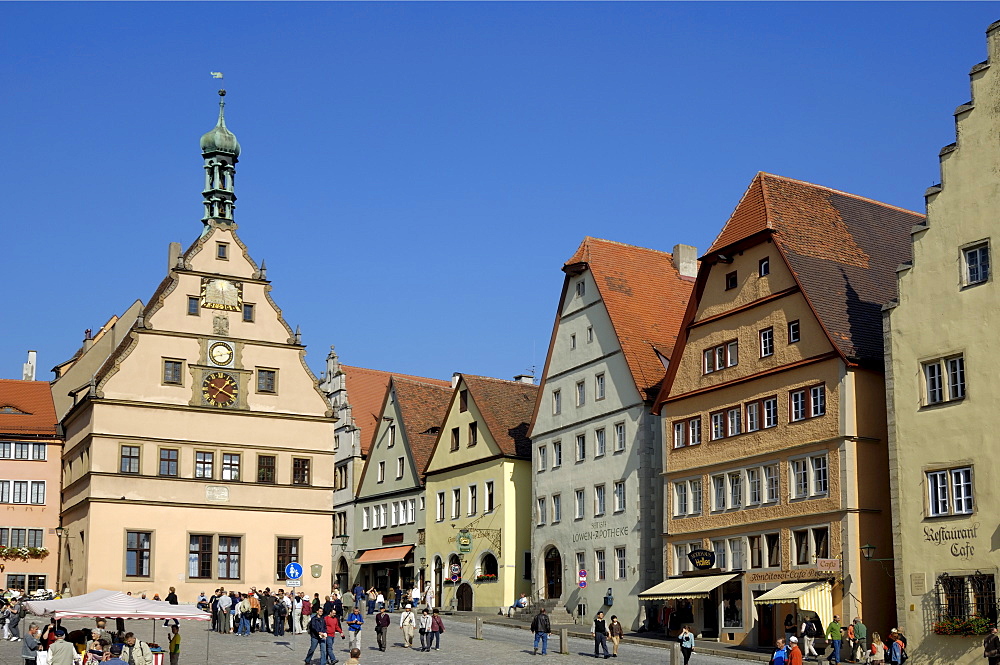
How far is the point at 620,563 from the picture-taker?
178ft

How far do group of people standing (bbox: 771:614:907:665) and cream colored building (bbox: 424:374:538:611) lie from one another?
2119cm

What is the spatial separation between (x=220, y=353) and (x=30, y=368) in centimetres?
2778

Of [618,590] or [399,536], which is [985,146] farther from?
[399,536]

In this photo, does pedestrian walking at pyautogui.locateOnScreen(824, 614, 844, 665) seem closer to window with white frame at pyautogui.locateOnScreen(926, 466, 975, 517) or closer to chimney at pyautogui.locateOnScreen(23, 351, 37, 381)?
window with white frame at pyautogui.locateOnScreen(926, 466, 975, 517)

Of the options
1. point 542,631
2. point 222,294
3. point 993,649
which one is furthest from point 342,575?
point 993,649

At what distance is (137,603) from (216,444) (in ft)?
91.9

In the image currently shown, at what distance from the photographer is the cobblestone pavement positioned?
37.3 meters

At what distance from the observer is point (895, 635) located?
120 ft

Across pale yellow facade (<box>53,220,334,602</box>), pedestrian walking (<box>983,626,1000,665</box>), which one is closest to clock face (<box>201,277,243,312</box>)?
pale yellow facade (<box>53,220,334,602</box>)

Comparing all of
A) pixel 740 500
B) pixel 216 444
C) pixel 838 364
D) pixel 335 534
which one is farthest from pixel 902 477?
pixel 335 534

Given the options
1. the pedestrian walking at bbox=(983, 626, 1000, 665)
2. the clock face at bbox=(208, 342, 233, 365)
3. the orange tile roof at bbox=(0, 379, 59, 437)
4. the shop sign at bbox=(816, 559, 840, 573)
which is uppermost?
the clock face at bbox=(208, 342, 233, 365)

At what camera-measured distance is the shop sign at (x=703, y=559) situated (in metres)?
47.6

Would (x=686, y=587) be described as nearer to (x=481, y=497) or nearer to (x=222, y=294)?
(x=481, y=497)

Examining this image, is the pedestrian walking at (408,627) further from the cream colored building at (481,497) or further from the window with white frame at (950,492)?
the cream colored building at (481,497)
